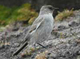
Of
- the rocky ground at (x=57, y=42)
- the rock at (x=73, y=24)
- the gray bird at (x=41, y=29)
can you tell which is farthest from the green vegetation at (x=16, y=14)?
the gray bird at (x=41, y=29)

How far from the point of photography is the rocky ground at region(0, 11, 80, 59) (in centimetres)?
987

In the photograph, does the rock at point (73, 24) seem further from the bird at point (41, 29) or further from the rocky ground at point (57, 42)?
the bird at point (41, 29)

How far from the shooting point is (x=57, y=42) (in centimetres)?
1120

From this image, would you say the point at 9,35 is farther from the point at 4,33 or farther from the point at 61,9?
the point at 61,9

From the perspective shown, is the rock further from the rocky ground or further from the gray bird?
the gray bird

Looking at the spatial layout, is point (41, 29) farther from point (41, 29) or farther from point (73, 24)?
point (73, 24)

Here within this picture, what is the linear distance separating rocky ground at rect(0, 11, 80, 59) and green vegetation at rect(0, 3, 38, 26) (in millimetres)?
1527

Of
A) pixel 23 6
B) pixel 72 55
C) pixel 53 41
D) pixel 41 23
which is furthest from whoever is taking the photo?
pixel 23 6

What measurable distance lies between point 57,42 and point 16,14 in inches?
Answer: 279

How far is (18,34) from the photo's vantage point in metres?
14.0

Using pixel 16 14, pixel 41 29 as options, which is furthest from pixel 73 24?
pixel 16 14

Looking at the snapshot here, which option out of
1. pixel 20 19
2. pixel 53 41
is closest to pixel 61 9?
pixel 20 19

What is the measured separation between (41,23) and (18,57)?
139 cm

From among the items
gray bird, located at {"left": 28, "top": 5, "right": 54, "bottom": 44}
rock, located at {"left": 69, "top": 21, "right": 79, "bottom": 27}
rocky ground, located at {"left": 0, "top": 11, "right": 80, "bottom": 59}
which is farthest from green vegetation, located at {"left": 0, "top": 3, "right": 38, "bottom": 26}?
gray bird, located at {"left": 28, "top": 5, "right": 54, "bottom": 44}
